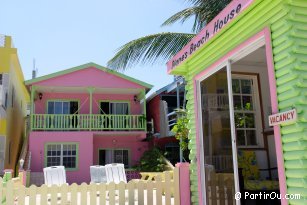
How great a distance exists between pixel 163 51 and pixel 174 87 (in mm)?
9914

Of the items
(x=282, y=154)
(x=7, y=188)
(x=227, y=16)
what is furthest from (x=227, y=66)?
(x=7, y=188)

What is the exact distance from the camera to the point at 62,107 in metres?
21.5

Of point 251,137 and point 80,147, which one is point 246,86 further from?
point 80,147

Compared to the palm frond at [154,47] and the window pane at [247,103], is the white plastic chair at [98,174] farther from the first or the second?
the window pane at [247,103]

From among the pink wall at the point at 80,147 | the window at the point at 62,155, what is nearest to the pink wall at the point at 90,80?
the pink wall at the point at 80,147

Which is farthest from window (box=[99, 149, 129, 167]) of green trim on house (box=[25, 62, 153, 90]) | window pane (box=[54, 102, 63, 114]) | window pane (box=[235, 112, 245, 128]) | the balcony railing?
window pane (box=[235, 112, 245, 128])

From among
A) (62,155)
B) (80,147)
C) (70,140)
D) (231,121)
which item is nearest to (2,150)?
(62,155)

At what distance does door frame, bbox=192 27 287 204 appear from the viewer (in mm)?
4031

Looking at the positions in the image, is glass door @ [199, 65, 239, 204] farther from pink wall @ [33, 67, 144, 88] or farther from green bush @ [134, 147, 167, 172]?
pink wall @ [33, 67, 144, 88]

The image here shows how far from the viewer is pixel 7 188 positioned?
6047 mm

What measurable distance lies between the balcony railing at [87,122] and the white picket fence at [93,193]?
13.3 metres

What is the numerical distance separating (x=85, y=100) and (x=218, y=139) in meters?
16.8

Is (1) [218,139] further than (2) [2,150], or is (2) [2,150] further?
(2) [2,150]

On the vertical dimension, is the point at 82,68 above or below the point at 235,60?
above
